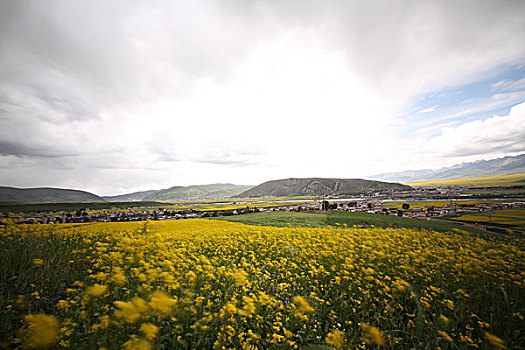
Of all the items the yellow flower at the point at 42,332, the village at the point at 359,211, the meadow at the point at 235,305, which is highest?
the yellow flower at the point at 42,332

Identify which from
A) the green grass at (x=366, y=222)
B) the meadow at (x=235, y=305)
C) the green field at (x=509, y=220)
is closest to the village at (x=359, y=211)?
the green field at (x=509, y=220)

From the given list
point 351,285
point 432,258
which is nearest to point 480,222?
point 432,258

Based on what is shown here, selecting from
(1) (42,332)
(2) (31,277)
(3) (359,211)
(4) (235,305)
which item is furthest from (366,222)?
(1) (42,332)

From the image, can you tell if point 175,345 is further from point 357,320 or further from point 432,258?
point 432,258

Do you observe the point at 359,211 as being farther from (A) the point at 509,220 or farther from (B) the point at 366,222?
(A) the point at 509,220

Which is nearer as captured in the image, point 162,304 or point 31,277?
point 162,304

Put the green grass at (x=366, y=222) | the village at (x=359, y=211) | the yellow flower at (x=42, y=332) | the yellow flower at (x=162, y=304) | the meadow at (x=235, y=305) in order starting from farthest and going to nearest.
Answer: the village at (x=359, y=211) → the green grass at (x=366, y=222) → the meadow at (x=235, y=305) → the yellow flower at (x=162, y=304) → the yellow flower at (x=42, y=332)

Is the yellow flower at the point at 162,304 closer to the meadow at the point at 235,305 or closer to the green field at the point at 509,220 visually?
the meadow at the point at 235,305

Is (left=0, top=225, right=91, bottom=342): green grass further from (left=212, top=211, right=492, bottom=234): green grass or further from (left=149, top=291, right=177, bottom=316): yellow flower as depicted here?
(left=212, top=211, right=492, bottom=234): green grass

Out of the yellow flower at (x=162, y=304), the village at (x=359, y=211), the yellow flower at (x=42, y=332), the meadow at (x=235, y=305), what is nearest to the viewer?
the yellow flower at (x=42, y=332)

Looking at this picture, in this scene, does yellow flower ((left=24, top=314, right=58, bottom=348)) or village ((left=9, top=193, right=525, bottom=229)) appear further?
village ((left=9, top=193, right=525, bottom=229))

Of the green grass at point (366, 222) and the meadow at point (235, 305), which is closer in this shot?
the meadow at point (235, 305)

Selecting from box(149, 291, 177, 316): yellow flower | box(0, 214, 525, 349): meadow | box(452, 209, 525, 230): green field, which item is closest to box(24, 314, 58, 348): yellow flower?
box(0, 214, 525, 349): meadow

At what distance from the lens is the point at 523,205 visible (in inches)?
776
